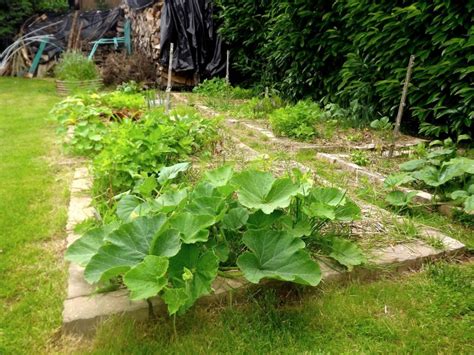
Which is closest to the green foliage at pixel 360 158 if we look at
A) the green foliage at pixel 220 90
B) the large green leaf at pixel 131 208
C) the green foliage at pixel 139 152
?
the green foliage at pixel 139 152

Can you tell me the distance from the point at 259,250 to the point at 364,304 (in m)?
0.43

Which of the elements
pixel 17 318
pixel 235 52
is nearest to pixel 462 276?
pixel 17 318

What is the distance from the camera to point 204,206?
57.9 inches

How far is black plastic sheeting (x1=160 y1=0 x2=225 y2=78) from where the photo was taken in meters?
7.16

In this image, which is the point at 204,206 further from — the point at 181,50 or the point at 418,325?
the point at 181,50

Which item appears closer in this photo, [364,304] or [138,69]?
[364,304]

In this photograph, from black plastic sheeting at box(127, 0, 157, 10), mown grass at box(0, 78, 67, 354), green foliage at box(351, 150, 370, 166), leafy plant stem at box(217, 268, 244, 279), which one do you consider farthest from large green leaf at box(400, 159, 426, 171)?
black plastic sheeting at box(127, 0, 157, 10)

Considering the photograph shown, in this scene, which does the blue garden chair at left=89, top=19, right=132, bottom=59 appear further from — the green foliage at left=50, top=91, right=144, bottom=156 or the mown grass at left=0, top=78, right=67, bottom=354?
the mown grass at left=0, top=78, right=67, bottom=354

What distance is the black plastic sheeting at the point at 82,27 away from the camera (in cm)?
954

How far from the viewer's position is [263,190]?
1.54m

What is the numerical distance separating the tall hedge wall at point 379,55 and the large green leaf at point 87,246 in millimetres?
2896

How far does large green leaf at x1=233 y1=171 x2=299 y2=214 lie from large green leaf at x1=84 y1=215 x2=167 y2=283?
334 mm

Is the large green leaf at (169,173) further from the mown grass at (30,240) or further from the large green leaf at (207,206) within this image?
the mown grass at (30,240)

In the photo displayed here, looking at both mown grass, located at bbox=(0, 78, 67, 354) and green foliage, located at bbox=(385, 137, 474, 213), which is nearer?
mown grass, located at bbox=(0, 78, 67, 354)
